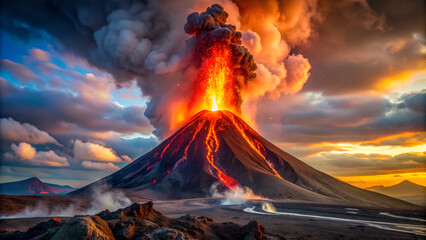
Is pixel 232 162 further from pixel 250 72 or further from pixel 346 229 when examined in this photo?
pixel 346 229

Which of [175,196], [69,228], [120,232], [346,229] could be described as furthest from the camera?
[175,196]

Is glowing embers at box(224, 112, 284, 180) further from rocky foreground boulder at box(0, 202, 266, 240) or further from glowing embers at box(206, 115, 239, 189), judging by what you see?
rocky foreground boulder at box(0, 202, 266, 240)

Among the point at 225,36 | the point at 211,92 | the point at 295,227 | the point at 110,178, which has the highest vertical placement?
the point at 225,36

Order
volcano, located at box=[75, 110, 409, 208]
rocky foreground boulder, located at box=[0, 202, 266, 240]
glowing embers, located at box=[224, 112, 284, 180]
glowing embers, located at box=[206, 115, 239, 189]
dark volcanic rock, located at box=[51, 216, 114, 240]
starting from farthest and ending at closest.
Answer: glowing embers, located at box=[224, 112, 284, 180], glowing embers, located at box=[206, 115, 239, 189], volcano, located at box=[75, 110, 409, 208], rocky foreground boulder, located at box=[0, 202, 266, 240], dark volcanic rock, located at box=[51, 216, 114, 240]

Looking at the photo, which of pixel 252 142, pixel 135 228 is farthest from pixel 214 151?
pixel 135 228

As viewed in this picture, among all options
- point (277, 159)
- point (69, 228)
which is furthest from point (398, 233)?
point (277, 159)

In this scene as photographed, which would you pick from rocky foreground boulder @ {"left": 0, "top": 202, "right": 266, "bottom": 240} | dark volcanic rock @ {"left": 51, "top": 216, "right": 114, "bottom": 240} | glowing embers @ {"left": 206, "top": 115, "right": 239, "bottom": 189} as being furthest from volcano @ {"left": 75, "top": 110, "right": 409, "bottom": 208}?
dark volcanic rock @ {"left": 51, "top": 216, "right": 114, "bottom": 240}

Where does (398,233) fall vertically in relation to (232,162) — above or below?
below

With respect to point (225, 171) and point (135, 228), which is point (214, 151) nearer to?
point (225, 171)
